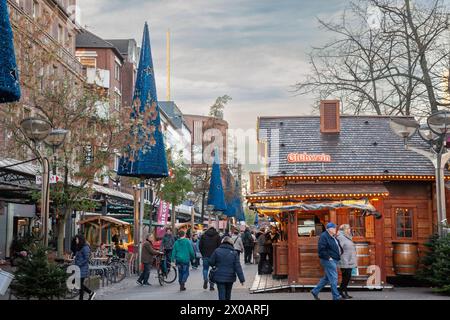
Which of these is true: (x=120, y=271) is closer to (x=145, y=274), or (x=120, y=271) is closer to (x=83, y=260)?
(x=145, y=274)

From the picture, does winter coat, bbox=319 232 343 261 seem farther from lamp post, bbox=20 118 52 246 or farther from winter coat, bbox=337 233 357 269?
lamp post, bbox=20 118 52 246

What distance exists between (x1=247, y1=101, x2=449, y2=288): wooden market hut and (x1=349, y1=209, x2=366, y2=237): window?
30mm

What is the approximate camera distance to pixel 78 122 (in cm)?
2239

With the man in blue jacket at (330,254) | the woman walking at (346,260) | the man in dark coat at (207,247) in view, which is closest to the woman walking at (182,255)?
the man in dark coat at (207,247)

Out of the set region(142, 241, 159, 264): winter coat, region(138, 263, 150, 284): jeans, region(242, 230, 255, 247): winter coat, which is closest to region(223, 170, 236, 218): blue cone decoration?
region(242, 230, 255, 247): winter coat

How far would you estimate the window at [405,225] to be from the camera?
2270 centimetres

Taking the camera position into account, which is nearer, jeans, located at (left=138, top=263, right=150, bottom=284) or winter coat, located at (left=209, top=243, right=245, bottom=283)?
winter coat, located at (left=209, top=243, right=245, bottom=283)

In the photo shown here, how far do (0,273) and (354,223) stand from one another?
12219 millimetres

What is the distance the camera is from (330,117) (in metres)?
25.2

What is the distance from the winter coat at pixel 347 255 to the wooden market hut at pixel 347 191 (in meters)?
2.14

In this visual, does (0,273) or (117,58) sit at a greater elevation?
(117,58)

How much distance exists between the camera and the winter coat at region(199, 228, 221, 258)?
2147cm
